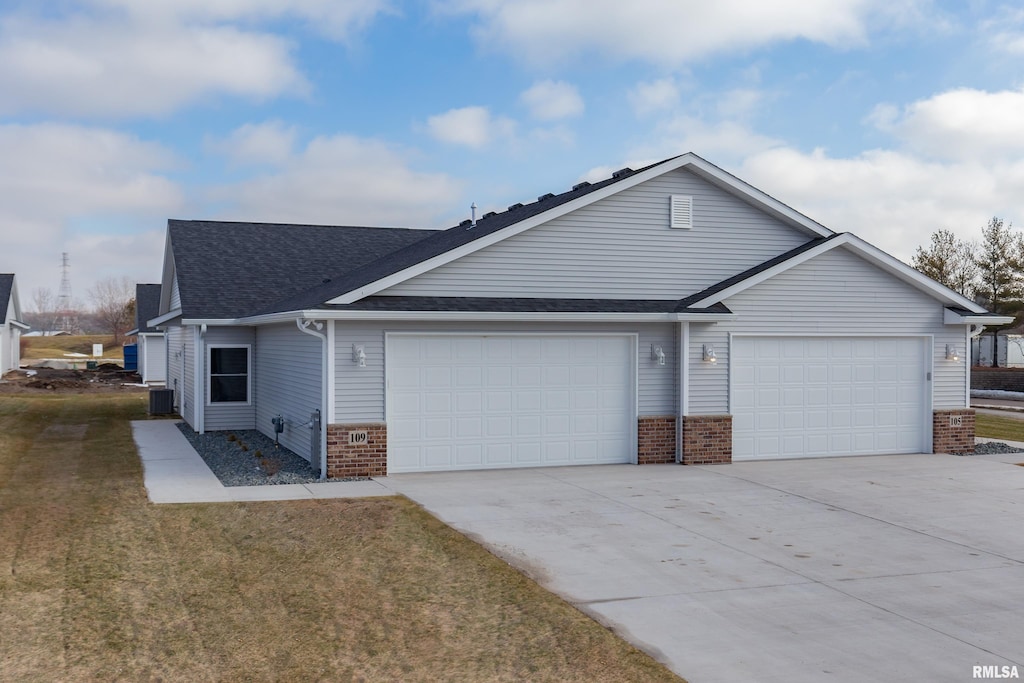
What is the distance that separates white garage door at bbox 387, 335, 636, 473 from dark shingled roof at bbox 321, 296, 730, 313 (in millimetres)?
545

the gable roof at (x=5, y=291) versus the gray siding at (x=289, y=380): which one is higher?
the gable roof at (x=5, y=291)

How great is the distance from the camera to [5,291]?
4538cm

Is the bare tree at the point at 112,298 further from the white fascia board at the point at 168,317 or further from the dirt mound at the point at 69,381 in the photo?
the white fascia board at the point at 168,317

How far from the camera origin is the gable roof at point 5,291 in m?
43.7

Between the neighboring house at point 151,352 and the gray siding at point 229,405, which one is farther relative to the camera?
the neighboring house at point 151,352

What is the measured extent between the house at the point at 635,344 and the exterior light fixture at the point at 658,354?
0.04 metres

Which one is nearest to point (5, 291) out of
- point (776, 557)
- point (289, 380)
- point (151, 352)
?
point (151, 352)

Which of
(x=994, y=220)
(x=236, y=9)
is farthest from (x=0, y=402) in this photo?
(x=994, y=220)

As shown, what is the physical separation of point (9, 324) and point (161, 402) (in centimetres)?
2572

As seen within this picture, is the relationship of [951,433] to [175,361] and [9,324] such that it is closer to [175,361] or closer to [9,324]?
[175,361]

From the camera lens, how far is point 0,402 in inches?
1122

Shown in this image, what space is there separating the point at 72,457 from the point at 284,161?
53.9ft

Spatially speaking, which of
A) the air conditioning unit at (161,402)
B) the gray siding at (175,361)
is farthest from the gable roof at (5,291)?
the air conditioning unit at (161,402)

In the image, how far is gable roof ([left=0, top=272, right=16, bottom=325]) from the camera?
4369 centimetres
